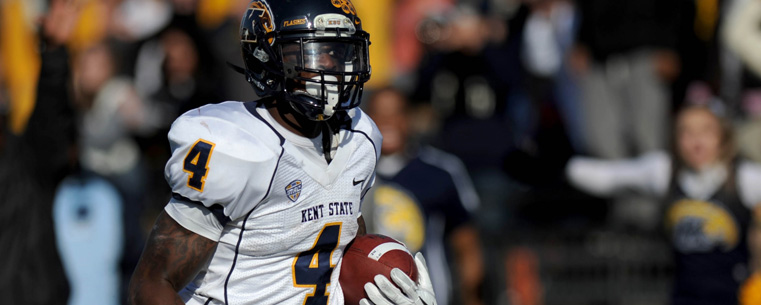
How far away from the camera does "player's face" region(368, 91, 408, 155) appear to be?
267 inches

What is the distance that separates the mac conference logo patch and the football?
0.35m

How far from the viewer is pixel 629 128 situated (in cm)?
789

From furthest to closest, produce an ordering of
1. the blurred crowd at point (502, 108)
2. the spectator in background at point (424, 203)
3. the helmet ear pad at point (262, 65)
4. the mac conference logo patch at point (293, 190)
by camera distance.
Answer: the blurred crowd at point (502, 108) → the spectator in background at point (424, 203) → the helmet ear pad at point (262, 65) → the mac conference logo patch at point (293, 190)

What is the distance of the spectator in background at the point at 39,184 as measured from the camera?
6824mm

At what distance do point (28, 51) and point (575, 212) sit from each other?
4.57m

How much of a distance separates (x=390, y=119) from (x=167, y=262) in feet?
12.2

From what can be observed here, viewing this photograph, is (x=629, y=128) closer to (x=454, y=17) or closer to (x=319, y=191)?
(x=454, y=17)

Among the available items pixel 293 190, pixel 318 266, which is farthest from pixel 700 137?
Answer: pixel 293 190

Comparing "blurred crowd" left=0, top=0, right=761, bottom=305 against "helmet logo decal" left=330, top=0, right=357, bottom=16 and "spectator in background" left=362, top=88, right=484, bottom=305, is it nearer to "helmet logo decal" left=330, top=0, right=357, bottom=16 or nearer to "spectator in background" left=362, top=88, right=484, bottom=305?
"spectator in background" left=362, top=88, right=484, bottom=305

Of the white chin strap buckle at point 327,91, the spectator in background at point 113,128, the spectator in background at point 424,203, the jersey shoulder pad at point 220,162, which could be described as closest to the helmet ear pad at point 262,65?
the white chin strap buckle at point 327,91

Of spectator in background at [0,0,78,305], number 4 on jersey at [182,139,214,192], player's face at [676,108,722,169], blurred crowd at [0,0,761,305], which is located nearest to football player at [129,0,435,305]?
number 4 on jersey at [182,139,214,192]

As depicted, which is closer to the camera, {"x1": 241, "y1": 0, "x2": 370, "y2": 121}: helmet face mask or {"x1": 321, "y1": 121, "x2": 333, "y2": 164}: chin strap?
{"x1": 241, "y1": 0, "x2": 370, "y2": 121}: helmet face mask

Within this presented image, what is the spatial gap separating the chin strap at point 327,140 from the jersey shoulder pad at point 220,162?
0.25 metres

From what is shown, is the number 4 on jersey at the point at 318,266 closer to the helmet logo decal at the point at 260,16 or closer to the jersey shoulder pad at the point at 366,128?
the jersey shoulder pad at the point at 366,128
